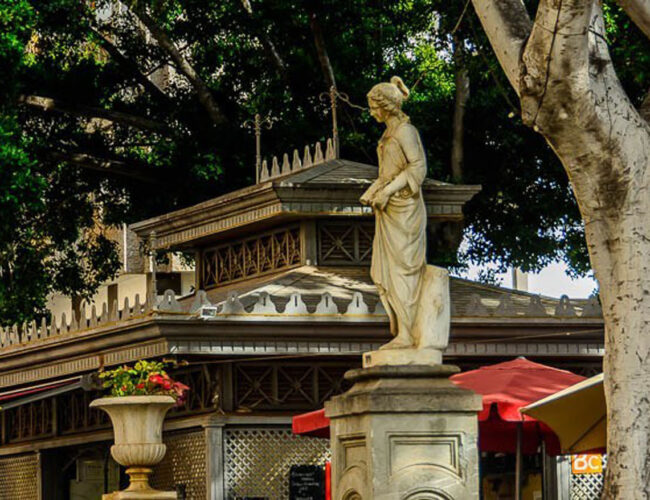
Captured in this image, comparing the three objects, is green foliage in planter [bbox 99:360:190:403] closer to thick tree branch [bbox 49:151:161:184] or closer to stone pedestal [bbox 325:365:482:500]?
stone pedestal [bbox 325:365:482:500]

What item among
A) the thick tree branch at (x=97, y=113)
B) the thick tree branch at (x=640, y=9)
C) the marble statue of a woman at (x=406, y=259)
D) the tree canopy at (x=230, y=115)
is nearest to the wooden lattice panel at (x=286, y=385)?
the marble statue of a woman at (x=406, y=259)

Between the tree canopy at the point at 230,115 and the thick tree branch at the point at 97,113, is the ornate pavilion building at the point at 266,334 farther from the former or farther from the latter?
the thick tree branch at the point at 97,113

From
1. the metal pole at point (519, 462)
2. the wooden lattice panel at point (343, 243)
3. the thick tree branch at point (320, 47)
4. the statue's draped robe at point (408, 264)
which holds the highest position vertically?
the thick tree branch at point (320, 47)

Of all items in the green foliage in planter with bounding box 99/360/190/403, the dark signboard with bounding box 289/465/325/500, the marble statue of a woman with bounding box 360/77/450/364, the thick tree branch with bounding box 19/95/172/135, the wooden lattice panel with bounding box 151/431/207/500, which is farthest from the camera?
the thick tree branch with bounding box 19/95/172/135

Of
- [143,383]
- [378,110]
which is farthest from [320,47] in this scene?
[378,110]

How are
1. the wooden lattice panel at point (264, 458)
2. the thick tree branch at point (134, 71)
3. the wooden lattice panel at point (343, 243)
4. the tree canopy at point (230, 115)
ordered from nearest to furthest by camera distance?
the wooden lattice panel at point (264, 458) → the wooden lattice panel at point (343, 243) → the tree canopy at point (230, 115) → the thick tree branch at point (134, 71)

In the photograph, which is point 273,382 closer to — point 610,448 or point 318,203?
point 318,203

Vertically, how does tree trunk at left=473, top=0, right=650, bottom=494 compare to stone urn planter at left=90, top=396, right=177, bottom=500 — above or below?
above

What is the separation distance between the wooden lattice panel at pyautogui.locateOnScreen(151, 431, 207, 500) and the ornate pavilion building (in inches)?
0.8

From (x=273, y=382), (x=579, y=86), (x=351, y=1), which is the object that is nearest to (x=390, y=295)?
(x=579, y=86)

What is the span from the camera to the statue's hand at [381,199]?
1319 cm

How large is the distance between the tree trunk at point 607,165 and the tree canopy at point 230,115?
42.4ft

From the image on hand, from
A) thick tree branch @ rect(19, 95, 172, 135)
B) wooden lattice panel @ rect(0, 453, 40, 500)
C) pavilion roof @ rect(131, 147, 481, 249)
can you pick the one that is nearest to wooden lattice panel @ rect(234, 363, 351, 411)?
pavilion roof @ rect(131, 147, 481, 249)

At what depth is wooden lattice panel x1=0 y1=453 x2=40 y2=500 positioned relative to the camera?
76.2ft
